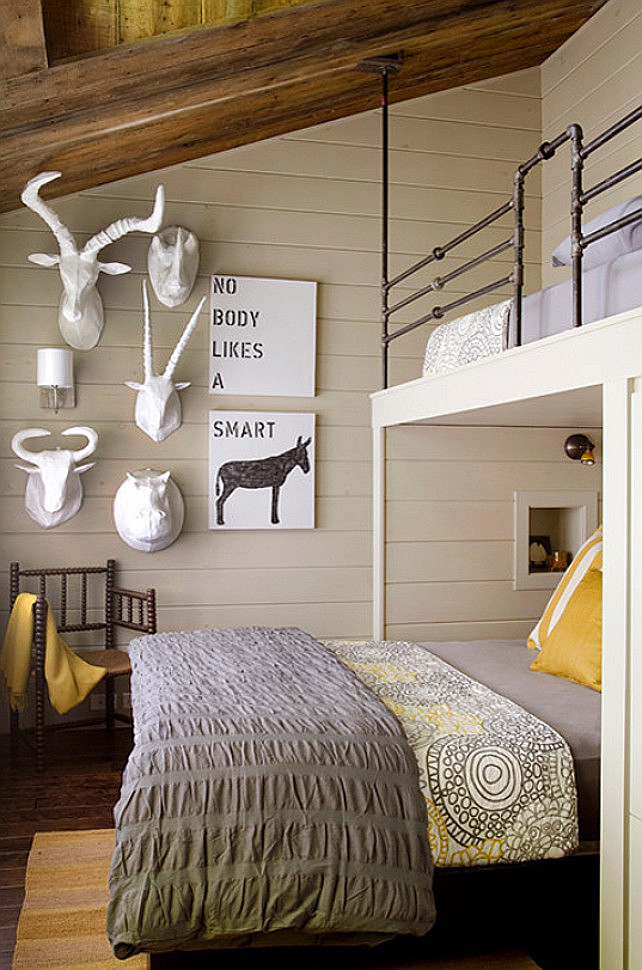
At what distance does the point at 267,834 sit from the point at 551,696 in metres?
1.12

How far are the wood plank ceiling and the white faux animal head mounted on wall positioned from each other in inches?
13.1

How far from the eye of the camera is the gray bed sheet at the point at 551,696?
7.75 ft

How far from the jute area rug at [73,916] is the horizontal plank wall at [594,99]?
117 inches

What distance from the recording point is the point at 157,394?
396 centimetres

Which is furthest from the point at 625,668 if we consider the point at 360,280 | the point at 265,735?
the point at 360,280

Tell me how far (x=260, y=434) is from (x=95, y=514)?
821mm

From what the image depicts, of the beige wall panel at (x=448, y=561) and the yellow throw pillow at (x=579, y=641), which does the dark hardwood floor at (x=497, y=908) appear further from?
Result: the beige wall panel at (x=448, y=561)

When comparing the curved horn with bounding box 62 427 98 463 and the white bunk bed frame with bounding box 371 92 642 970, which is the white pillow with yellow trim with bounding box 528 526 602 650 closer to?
the white bunk bed frame with bounding box 371 92 642 970

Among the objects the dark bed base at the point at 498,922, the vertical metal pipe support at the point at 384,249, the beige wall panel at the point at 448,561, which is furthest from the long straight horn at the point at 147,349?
the dark bed base at the point at 498,922

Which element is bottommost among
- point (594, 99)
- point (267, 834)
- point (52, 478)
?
point (267, 834)

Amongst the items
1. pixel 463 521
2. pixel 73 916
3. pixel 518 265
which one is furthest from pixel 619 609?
pixel 463 521

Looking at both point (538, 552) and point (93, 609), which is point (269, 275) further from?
point (538, 552)

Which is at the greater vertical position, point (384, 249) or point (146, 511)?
point (384, 249)

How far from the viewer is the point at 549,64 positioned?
440 centimetres
